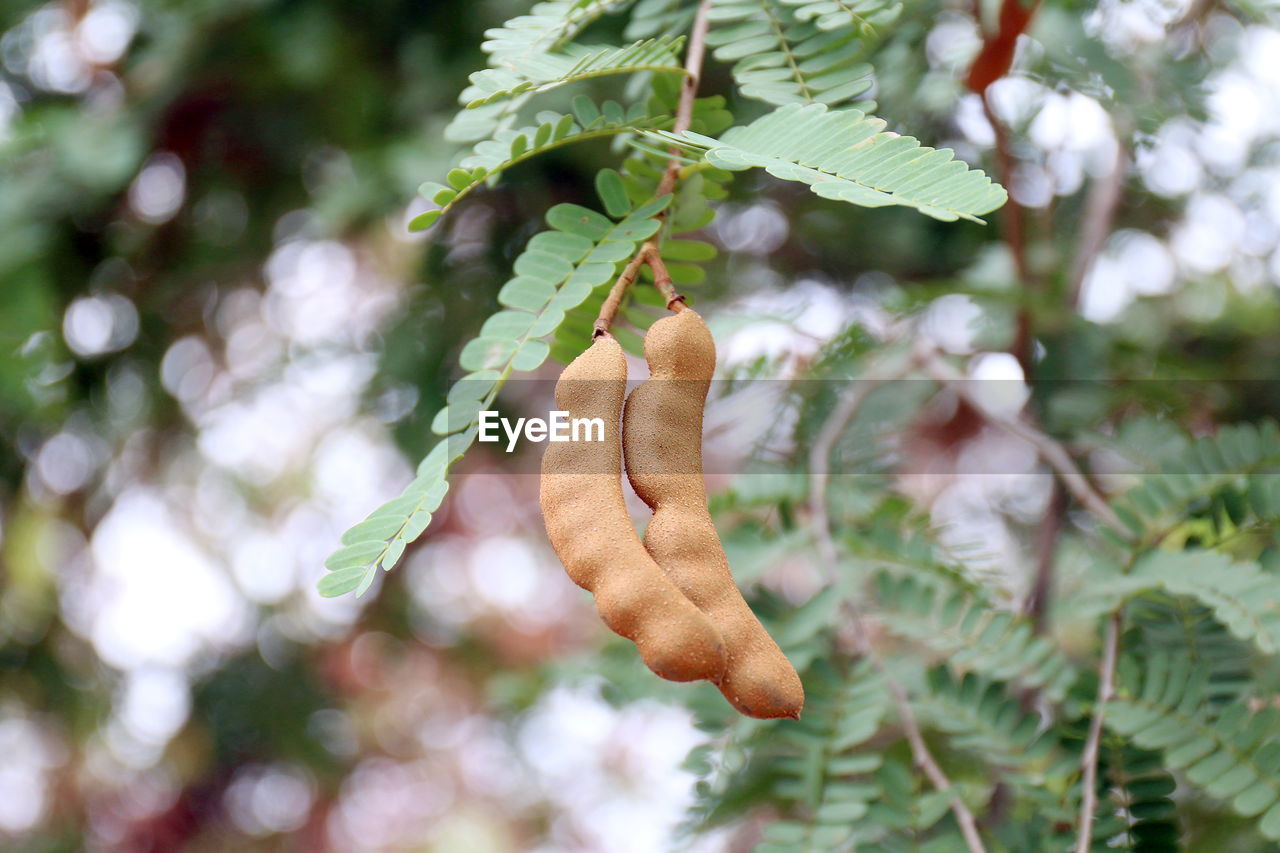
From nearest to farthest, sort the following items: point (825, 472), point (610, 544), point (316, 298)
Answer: point (610, 544)
point (825, 472)
point (316, 298)

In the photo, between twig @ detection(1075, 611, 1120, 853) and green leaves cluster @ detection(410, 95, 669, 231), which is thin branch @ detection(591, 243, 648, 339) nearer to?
green leaves cluster @ detection(410, 95, 669, 231)

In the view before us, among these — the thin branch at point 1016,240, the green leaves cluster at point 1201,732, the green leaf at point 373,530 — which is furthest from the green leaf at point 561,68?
the green leaves cluster at point 1201,732

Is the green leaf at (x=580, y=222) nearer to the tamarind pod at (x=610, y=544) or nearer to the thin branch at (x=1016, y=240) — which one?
the tamarind pod at (x=610, y=544)

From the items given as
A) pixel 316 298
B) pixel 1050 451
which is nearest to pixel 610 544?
pixel 1050 451

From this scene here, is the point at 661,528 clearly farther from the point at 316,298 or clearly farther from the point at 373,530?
the point at 316,298

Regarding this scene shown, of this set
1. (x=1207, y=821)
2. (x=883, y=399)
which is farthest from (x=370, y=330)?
(x=1207, y=821)

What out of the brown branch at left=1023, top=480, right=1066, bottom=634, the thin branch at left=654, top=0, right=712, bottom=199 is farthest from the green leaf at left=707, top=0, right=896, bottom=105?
the brown branch at left=1023, top=480, right=1066, bottom=634
